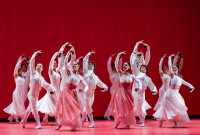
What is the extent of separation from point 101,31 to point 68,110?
4.91 meters

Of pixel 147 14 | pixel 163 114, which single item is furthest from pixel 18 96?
pixel 147 14

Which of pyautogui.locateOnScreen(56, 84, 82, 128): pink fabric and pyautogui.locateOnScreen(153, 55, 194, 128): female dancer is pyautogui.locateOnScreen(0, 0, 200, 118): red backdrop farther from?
pyautogui.locateOnScreen(56, 84, 82, 128): pink fabric

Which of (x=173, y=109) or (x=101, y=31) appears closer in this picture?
(x=173, y=109)

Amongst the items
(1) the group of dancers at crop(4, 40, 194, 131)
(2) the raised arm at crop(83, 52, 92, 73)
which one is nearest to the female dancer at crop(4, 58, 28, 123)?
(1) the group of dancers at crop(4, 40, 194, 131)

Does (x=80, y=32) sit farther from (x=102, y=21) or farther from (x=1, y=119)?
(x=1, y=119)

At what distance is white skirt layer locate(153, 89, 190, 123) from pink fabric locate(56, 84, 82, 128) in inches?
73.3

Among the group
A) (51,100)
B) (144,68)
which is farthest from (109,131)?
(51,100)

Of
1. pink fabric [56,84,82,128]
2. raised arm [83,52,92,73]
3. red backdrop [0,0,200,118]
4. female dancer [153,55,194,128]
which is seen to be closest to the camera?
pink fabric [56,84,82,128]

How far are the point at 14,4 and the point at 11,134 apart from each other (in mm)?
5714

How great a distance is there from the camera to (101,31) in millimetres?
11266

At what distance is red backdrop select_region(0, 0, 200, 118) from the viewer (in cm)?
1080

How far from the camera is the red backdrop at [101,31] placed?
1080 cm

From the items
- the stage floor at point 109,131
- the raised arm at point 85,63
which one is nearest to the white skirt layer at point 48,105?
the stage floor at point 109,131

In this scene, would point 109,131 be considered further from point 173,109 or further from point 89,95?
point 89,95
